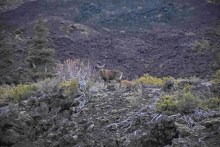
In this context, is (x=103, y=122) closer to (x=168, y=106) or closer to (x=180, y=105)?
(x=168, y=106)

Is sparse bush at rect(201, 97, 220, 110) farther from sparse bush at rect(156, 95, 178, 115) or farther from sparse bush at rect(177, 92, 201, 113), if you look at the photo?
sparse bush at rect(156, 95, 178, 115)

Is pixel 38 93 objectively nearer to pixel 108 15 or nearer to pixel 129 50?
pixel 129 50

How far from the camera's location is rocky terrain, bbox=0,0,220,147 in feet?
15.2

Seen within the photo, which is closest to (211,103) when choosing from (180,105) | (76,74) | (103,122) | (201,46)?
(180,105)

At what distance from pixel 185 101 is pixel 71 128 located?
8.92ft

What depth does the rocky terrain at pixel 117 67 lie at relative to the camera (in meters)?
4.62

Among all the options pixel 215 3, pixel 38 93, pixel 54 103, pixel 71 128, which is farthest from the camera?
pixel 215 3

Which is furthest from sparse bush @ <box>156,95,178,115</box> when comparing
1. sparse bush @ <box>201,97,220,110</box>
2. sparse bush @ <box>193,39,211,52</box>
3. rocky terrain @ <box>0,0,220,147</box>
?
sparse bush @ <box>193,39,211,52</box>

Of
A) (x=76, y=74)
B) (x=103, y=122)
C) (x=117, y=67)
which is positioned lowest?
(x=117, y=67)

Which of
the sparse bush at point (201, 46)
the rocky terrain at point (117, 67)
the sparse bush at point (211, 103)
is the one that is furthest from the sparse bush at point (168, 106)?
the sparse bush at point (201, 46)

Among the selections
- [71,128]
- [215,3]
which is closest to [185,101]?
[71,128]

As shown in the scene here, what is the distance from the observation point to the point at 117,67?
2211cm

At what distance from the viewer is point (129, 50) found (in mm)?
26750

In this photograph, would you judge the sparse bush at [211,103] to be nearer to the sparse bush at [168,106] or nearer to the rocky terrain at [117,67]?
the rocky terrain at [117,67]
